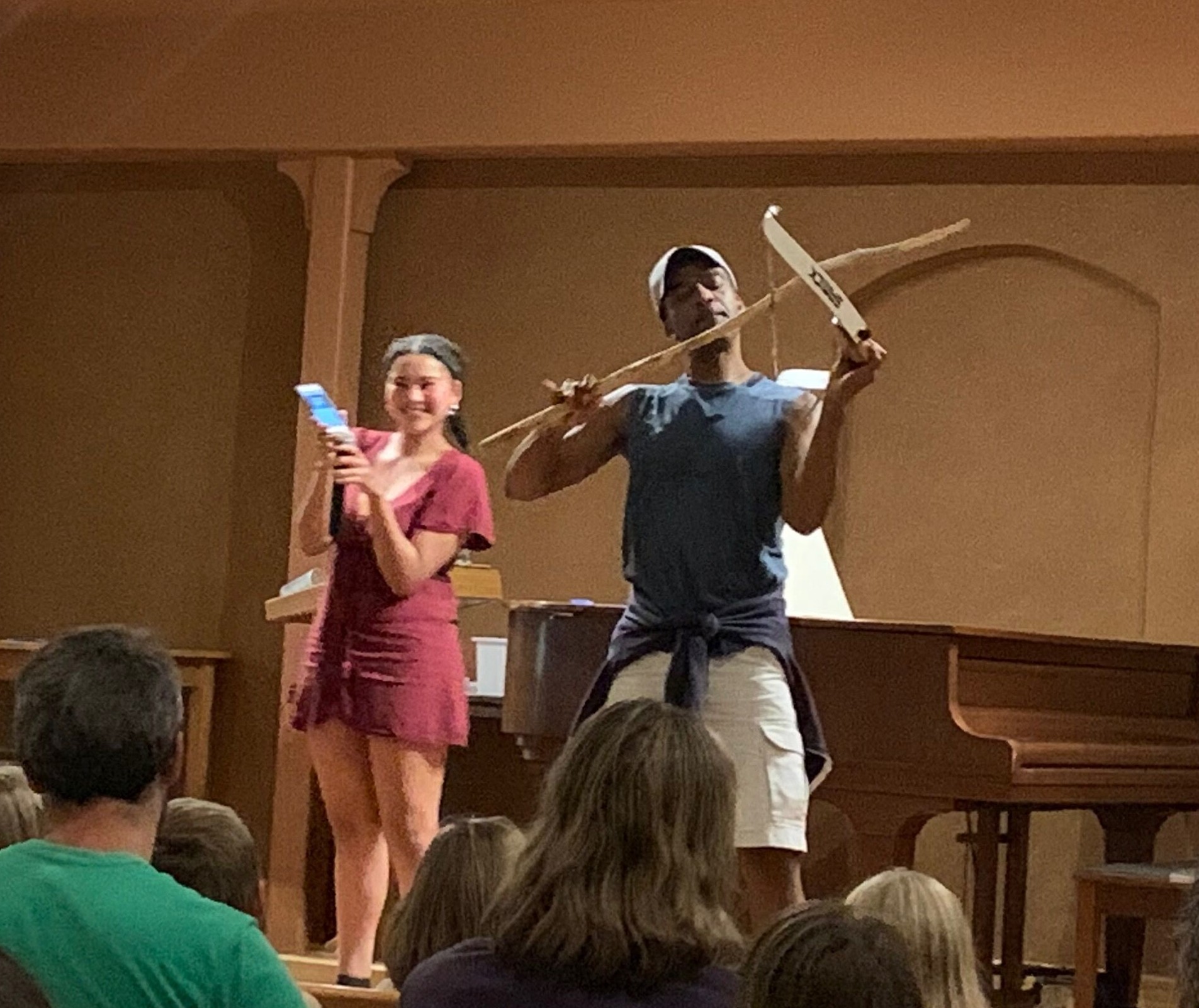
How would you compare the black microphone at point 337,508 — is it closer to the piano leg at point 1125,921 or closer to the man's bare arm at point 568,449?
the man's bare arm at point 568,449

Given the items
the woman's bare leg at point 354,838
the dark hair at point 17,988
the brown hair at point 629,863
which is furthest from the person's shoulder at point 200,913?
the woman's bare leg at point 354,838

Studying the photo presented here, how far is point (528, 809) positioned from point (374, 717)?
9.31ft

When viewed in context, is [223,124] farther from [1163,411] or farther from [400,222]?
[1163,411]

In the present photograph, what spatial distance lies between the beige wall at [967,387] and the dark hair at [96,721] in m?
4.57

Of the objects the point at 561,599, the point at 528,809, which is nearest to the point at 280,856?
the point at 528,809

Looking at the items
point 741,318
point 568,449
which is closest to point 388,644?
point 568,449

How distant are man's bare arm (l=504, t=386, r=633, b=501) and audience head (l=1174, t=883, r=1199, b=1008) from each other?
1.85 metres

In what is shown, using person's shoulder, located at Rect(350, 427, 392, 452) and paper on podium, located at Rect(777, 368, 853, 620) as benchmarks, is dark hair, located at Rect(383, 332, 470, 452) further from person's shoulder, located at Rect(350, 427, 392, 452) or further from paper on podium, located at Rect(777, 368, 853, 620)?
paper on podium, located at Rect(777, 368, 853, 620)

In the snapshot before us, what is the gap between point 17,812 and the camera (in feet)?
8.36

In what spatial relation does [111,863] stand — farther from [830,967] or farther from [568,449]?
[568,449]

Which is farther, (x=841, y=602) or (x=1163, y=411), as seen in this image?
(x=1163, y=411)

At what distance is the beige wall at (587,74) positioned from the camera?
238 inches

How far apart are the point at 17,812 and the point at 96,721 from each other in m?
0.75

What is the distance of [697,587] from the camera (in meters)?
3.22
